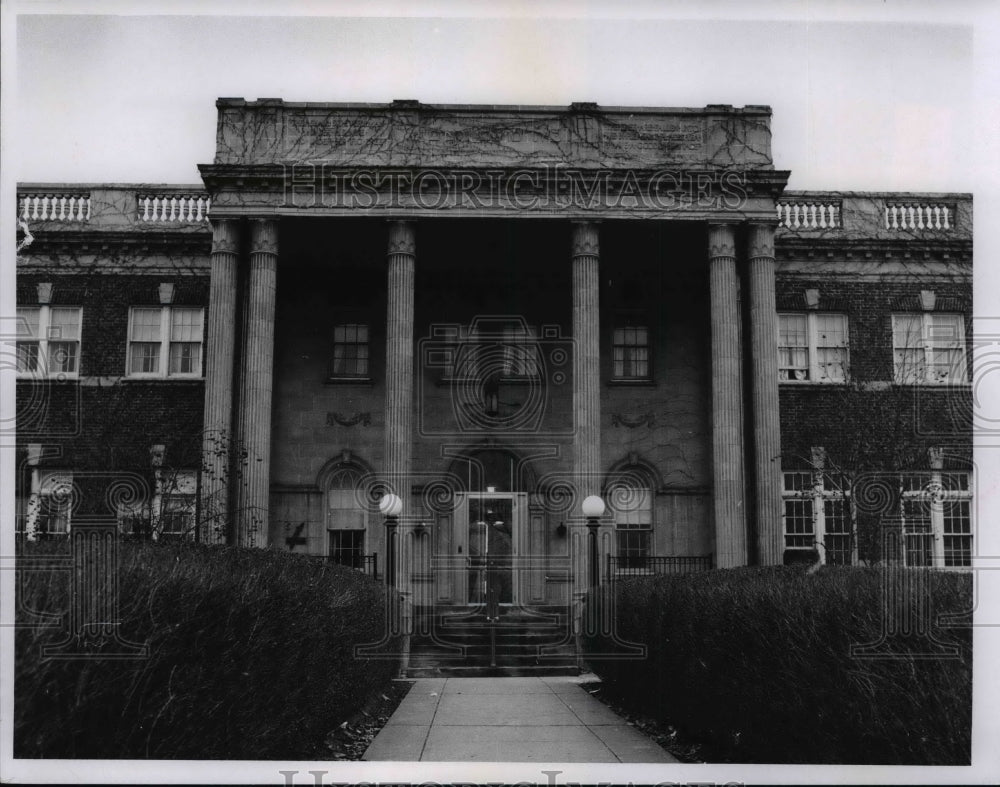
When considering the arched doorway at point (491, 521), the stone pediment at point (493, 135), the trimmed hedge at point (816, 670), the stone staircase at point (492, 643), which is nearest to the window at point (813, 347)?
the stone pediment at point (493, 135)

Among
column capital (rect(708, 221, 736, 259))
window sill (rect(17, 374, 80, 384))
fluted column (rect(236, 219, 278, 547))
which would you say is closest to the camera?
fluted column (rect(236, 219, 278, 547))

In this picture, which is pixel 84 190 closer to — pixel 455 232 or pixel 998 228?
pixel 455 232

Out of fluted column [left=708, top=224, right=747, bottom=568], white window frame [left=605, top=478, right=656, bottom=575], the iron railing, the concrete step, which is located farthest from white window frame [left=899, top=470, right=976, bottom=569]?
the concrete step

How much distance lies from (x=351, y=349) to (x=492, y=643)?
1021 centimetres

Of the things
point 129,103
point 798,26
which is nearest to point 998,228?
point 798,26

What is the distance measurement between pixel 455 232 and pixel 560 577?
913cm

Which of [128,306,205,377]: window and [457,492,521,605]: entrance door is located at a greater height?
[128,306,205,377]: window

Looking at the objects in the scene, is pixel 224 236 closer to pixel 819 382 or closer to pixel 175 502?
pixel 175 502

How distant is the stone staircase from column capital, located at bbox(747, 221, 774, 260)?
378 inches

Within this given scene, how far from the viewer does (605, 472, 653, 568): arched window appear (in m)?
27.0

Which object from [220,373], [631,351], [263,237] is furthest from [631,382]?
[220,373]

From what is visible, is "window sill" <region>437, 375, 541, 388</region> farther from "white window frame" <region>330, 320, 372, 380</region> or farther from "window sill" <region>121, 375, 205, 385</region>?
"window sill" <region>121, 375, 205, 385</region>

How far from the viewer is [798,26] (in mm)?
11258

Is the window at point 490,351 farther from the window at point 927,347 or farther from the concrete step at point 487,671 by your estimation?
the window at point 927,347
